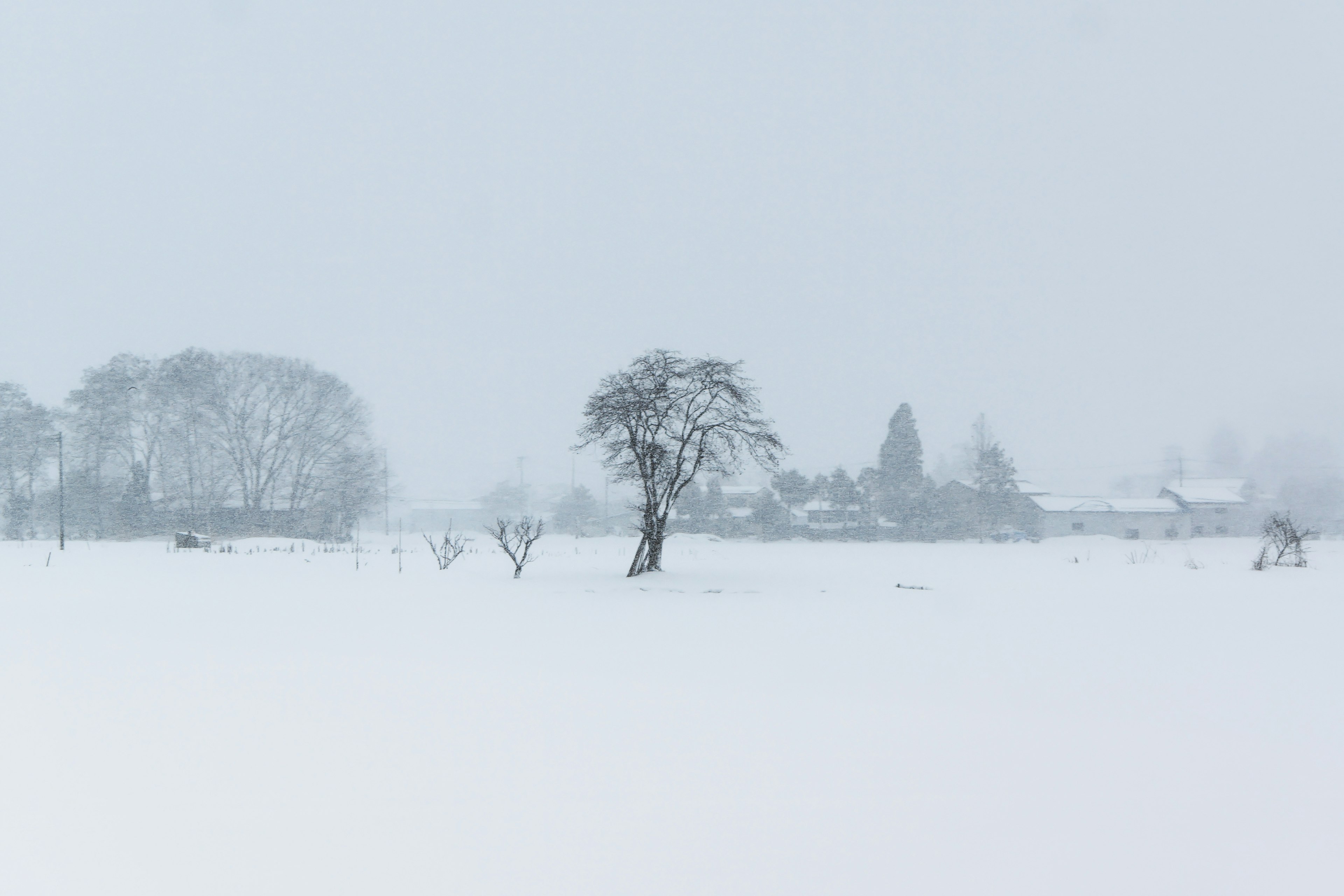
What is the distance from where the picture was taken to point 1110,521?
175 feet

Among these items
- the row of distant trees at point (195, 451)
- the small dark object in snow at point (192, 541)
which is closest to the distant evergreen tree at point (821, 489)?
the row of distant trees at point (195, 451)

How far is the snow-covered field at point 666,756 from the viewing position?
3.64m

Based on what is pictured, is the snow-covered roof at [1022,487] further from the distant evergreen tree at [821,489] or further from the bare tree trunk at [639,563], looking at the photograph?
the bare tree trunk at [639,563]

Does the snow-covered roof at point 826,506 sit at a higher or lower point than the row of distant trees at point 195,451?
lower

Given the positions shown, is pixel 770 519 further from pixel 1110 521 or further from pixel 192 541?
pixel 192 541

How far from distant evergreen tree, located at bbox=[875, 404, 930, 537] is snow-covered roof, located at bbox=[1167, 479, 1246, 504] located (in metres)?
20.3

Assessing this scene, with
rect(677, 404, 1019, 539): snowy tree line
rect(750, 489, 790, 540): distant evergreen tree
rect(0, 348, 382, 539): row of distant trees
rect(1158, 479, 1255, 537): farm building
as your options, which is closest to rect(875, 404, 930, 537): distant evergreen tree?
rect(677, 404, 1019, 539): snowy tree line

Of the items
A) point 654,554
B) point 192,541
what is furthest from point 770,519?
point 192,541

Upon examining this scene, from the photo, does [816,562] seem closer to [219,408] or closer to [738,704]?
[738,704]

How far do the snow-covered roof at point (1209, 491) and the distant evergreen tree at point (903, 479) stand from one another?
20.3 m

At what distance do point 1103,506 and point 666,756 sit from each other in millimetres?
58210

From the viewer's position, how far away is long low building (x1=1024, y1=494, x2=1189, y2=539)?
52.9 m

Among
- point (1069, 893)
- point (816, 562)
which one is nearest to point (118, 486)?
point (816, 562)

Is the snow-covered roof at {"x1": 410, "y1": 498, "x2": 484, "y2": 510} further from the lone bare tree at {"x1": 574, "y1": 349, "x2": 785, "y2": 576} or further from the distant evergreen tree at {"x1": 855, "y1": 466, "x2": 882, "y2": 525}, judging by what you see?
the lone bare tree at {"x1": 574, "y1": 349, "x2": 785, "y2": 576}
